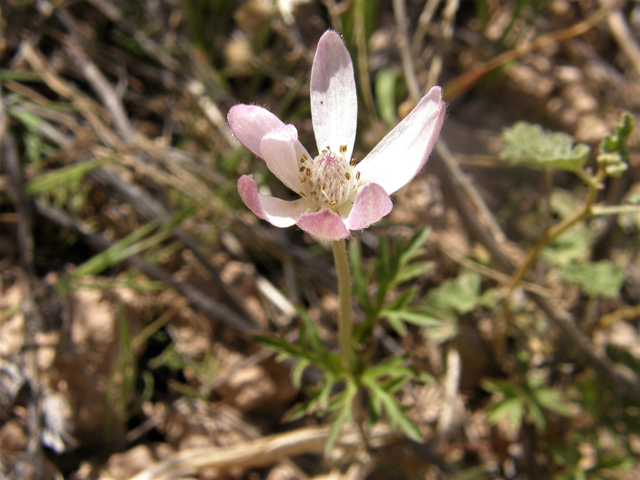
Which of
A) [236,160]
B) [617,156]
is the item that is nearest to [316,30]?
[236,160]

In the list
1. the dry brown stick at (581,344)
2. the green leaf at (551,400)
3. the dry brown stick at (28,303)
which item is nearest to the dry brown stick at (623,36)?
the dry brown stick at (581,344)

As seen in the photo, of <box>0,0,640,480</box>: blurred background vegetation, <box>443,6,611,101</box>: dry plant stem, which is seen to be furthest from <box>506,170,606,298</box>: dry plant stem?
<box>443,6,611,101</box>: dry plant stem

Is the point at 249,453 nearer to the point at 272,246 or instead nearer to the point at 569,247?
the point at 272,246

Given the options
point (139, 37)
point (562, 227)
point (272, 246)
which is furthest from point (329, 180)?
point (139, 37)

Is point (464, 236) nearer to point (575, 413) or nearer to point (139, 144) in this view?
point (575, 413)

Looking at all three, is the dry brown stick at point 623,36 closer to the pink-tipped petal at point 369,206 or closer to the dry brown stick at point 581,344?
the dry brown stick at point 581,344

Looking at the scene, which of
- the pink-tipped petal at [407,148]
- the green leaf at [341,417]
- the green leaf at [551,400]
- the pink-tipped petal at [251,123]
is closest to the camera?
the pink-tipped petal at [407,148]

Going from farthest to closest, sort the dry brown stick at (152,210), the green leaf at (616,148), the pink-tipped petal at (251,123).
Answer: the dry brown stick at (152,210)
the green leaf at (616,148)
the pink-tipped petal at (251,123)
